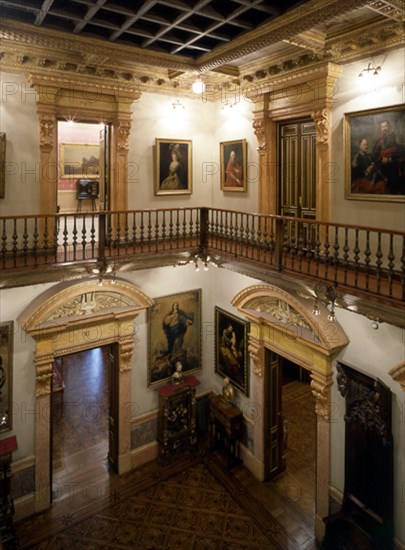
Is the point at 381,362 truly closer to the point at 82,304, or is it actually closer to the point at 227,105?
the point at 82,304

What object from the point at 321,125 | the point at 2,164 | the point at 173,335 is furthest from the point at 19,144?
the point at 321,125

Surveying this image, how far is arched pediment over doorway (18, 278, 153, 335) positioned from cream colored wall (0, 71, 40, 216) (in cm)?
Result: 171

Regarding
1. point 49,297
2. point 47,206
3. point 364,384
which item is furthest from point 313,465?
point 47,206

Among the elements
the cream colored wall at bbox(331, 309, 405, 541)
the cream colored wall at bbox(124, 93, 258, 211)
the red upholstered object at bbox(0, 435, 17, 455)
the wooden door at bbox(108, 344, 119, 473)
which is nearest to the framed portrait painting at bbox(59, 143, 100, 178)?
the cream colored wall at bbox(124, 93, 258, 211)

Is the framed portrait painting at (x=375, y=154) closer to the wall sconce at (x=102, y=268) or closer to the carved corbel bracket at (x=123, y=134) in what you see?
the wall sconce at (x=102, y=268)

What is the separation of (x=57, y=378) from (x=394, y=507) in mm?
8622

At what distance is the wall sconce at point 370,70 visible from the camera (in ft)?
21.7

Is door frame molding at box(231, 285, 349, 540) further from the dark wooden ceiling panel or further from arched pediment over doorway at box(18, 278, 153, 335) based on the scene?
the dark wooden ceiling panel

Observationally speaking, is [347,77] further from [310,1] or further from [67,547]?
[67,547]

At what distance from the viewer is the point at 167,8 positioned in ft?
21.9

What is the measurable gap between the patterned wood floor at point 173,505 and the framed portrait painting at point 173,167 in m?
5.96

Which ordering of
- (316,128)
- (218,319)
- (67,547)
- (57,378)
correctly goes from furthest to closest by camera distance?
1. (57,378)
2. (218,319)
3. (316,128)
4. (67,547)

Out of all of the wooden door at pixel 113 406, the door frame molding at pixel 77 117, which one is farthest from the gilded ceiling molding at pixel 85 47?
the wooden door at pixel 113 406

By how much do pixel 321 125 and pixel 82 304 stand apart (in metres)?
5.37
